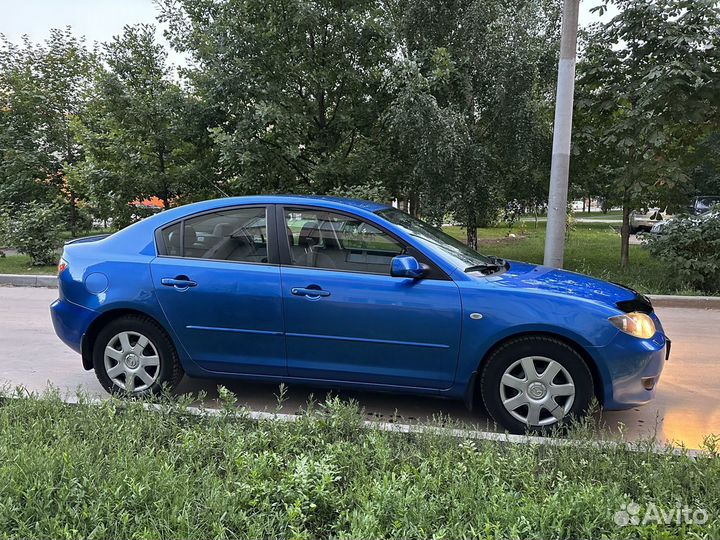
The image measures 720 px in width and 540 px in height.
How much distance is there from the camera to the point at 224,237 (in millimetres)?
4234

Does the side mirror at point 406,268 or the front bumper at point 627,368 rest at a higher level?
the side mirror at point 406,268

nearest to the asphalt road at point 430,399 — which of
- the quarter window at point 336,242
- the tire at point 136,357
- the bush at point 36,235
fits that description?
the tire at point 136,357

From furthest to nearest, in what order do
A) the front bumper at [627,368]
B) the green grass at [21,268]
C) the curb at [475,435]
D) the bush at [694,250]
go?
the green grass at [21,268], the bush at [694,250], the front bumper at [627,368], the curb at [475,435]

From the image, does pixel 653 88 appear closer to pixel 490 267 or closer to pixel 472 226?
pixel 472 226

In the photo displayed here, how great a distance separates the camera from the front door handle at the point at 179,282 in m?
4.07

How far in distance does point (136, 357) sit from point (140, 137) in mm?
8026

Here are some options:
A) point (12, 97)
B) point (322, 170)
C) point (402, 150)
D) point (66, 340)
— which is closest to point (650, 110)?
point (402, 150)

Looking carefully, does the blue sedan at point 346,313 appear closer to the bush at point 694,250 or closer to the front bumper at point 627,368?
the front bumper at point 627,368

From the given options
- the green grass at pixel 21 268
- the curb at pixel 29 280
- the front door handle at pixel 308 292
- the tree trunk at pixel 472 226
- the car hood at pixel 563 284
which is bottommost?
the curb at pixel 29 280

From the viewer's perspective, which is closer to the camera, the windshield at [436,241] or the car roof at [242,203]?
the windshield at [436,241]

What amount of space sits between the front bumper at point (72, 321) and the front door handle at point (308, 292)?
1593 millimetres

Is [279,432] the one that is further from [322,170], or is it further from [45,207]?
[45,207]

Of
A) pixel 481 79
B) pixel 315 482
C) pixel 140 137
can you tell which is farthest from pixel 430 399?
pixel 140 137

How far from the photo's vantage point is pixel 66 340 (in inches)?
173
